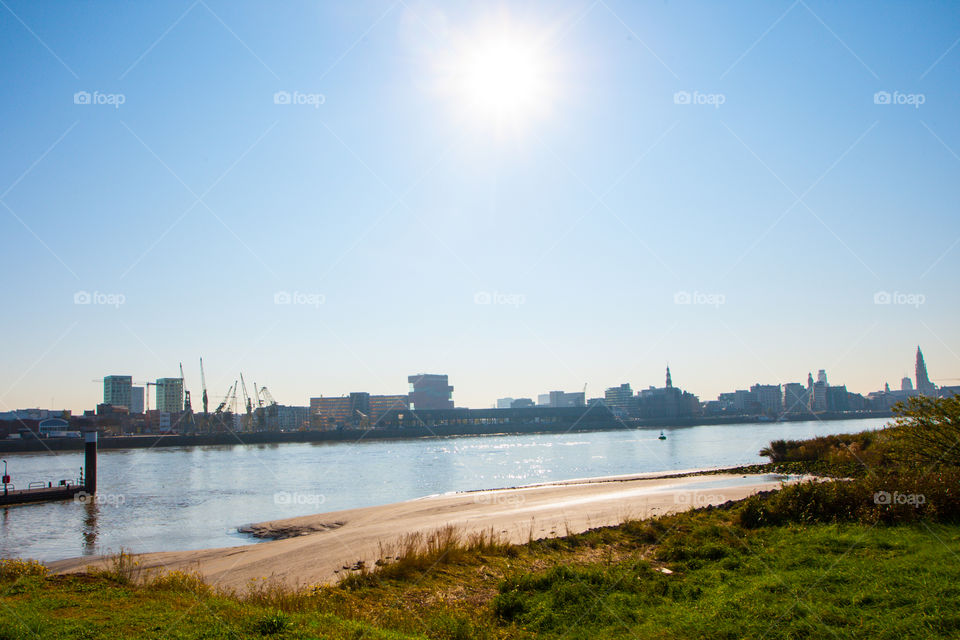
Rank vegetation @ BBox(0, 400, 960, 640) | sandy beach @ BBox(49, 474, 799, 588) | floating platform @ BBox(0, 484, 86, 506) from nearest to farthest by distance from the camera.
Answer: vegetation @ BBox(0, 400, 960, 640), sandy beach @ BBox(49, 474, 799, 588), floating platform @ BBox(0, 484, 86, 506)

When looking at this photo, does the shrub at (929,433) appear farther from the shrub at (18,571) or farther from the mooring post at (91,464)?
the mooring post at (91,464)

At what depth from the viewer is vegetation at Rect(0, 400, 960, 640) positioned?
328 inches

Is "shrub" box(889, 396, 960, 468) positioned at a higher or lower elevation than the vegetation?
higher

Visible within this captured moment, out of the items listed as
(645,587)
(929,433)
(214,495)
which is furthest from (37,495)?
(929,433)

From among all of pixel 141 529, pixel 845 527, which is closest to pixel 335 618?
pixel 845 527

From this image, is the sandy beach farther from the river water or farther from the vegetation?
the river water

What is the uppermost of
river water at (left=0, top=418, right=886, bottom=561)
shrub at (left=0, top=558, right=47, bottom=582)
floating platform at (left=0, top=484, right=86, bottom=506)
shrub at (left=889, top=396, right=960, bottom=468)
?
shrub at (left=889, top=396, right=960, bottom=468)

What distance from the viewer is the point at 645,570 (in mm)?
12125

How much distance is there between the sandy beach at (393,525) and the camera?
1816cm

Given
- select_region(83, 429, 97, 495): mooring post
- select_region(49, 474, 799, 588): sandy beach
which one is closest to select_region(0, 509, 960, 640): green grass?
select_region(49, 474, 799, 588): sandy beach

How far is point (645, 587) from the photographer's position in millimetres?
10961

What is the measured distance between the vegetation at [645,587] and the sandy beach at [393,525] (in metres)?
3.05

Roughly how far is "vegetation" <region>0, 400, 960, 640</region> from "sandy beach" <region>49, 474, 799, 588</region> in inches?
120

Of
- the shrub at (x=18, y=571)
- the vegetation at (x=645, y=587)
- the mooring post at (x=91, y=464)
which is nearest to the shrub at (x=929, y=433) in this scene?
the vegetation at (x=645, y=587)
